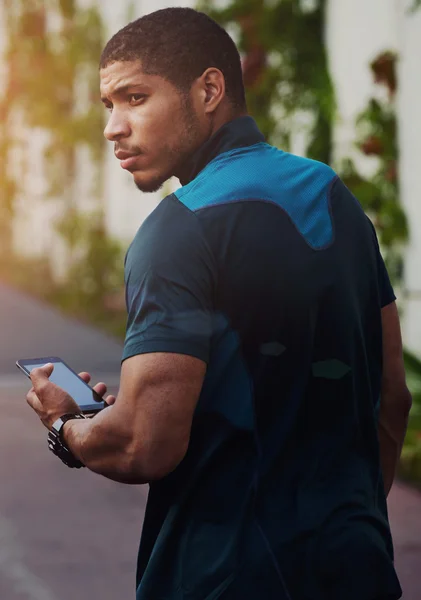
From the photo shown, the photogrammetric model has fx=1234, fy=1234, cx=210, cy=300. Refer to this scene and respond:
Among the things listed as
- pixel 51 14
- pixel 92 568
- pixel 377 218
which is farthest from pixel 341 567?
pixel 51 14

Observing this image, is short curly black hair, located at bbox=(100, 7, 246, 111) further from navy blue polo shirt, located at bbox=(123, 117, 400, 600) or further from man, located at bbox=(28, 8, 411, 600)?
navy blue polo shirt, located at bbox=(123, 117, 400, 600)

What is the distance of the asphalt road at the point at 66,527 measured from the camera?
5.24 metres

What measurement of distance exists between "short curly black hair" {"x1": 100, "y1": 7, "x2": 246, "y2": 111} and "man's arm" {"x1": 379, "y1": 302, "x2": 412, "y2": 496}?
51 cm

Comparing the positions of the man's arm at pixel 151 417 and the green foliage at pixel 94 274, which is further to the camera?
the green foliage at pixel 94 274

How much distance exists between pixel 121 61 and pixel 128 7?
56.3 feet

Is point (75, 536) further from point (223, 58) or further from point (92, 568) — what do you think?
point (223, 58)

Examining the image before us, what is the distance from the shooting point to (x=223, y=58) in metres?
2.09

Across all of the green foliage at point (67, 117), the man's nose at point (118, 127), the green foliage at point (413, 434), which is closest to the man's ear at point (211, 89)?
→ the man's nose at point (118, 127)

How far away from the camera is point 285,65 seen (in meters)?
11.7

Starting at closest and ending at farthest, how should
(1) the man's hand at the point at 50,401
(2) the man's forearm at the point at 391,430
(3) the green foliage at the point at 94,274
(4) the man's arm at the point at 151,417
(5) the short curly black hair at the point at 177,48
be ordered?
(4) the man's arm at the point at 151,417
(5) the short curly black hair at the point at 177,48
(1) the man's hand at the point at 50,401
(2) the man's forearm at the point at 391,430
(3) the green foliage at the point at 94,274

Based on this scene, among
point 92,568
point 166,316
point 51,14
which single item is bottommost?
point 92,568

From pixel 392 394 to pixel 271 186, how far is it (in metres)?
0.55

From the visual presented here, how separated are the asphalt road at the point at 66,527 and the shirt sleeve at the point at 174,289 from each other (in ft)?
11.0

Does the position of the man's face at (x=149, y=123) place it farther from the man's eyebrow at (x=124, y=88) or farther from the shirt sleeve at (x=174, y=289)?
the shirt sleeve at (x=174, y=289)
